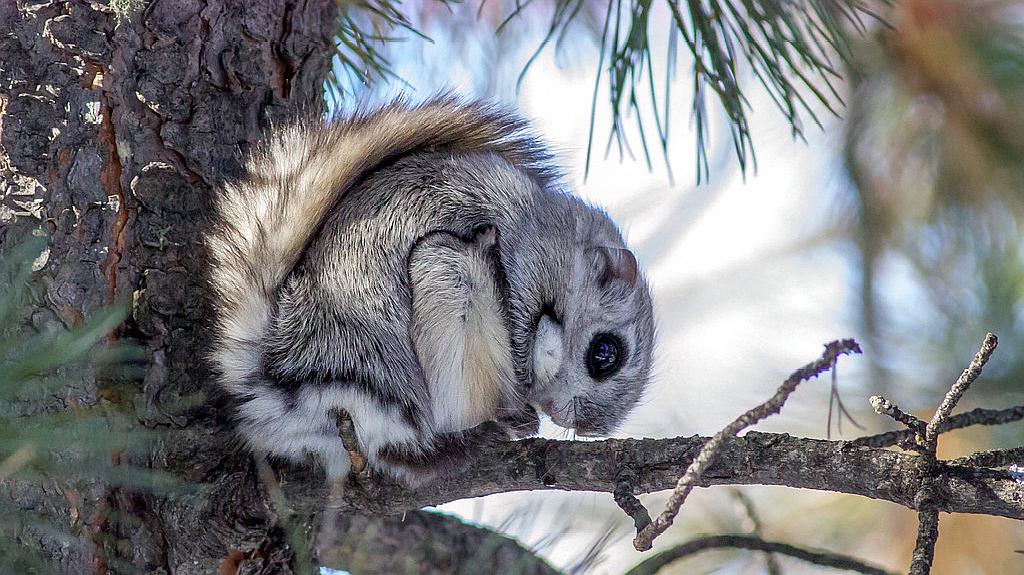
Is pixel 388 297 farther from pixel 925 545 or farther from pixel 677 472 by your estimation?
pixel 925 545

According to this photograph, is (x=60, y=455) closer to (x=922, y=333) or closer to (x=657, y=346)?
(x=657, y=346)

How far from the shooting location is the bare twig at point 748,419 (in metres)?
0.66

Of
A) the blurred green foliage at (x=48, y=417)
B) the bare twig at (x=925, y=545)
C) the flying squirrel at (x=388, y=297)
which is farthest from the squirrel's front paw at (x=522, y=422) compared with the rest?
the bare twig at (x=925, y=545)

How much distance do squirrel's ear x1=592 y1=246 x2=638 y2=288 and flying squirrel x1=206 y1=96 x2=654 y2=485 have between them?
96mm

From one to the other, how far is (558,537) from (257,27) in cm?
80

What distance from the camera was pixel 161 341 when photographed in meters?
1.12

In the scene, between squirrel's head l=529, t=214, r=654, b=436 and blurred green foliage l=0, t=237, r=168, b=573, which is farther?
squirrel's head l=529, t=214, r=654, b=436

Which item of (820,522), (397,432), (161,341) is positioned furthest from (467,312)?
(820,522)

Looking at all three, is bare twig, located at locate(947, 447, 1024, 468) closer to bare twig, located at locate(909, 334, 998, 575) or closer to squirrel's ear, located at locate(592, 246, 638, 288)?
bare twig, located at locate(909, 334, 998, 575)

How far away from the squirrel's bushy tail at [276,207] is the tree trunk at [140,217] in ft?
0.27

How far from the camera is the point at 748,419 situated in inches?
26.6

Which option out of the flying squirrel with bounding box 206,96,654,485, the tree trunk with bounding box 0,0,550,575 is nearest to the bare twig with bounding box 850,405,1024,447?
the flying squirrel with bounding box 206,96,654,485

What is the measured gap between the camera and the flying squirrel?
104 cm

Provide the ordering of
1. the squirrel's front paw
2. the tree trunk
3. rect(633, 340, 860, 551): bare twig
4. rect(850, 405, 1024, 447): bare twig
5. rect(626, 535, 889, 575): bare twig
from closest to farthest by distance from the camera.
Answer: rect(633, 340, 860, 551): bare twig
rect(850, 405, 1024, 447): bare twig
rect(626, 535, 889, 575): bare twig
the tree trunk
the squirrel's front paw
